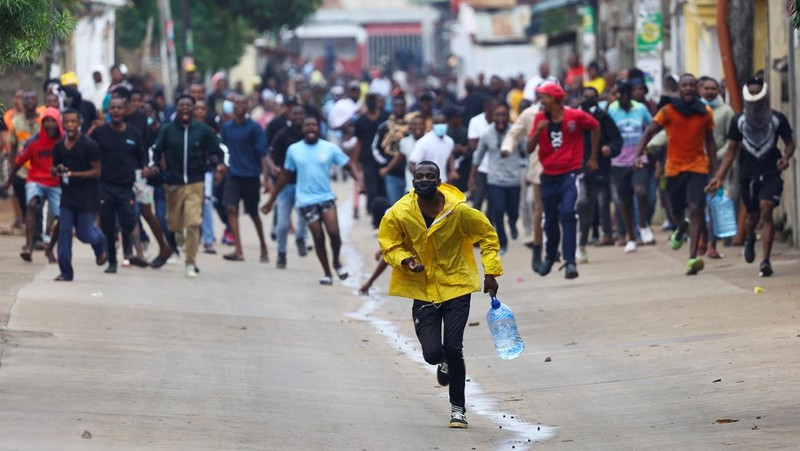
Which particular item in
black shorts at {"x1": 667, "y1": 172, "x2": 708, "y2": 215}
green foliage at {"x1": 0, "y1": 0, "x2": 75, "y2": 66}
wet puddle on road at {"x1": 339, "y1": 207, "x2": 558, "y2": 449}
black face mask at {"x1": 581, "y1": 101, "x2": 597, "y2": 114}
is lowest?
wet puddle on road at {"x1": 339, "y1": 207, "x2": 558, "y2": 449}

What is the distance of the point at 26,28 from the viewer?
10805 mm

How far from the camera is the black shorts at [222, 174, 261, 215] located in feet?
65.8

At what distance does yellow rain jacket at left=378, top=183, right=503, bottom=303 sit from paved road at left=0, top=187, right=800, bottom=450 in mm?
828

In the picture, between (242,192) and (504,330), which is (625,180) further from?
(504,330)

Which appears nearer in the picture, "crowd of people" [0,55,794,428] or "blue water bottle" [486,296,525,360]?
"blue water bottle" [486,296,525,360]

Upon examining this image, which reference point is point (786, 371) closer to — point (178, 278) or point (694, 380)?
point (694, 380)

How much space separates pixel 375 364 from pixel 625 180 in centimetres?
760

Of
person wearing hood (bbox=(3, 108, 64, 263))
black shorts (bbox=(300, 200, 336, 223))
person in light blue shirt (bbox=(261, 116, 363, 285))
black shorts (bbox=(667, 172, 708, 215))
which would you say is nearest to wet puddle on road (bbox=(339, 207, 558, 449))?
person in light blue shirt (bbox=(261, 116, 363, 285))

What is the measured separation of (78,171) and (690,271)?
19.6ft

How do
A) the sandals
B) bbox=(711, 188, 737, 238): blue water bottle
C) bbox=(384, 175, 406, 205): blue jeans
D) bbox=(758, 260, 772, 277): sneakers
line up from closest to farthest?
1. bbox=(758, 260, 772, 277): sneakers
2. bbox=(711, 188, 737, 238): blue water bottle
3. the sandals
4. bbox=(384, 175, 406, 205): blue jeans

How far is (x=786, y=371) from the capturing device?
11.2 metres

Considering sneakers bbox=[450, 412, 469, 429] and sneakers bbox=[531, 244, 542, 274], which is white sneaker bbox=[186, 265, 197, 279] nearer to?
sneakers bbox=[531, 244, 542, 274]

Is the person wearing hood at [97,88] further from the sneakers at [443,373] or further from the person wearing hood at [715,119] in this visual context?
the sneakers at [443,373]

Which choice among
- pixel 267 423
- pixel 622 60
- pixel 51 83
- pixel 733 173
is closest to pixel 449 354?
pixel 267 423
